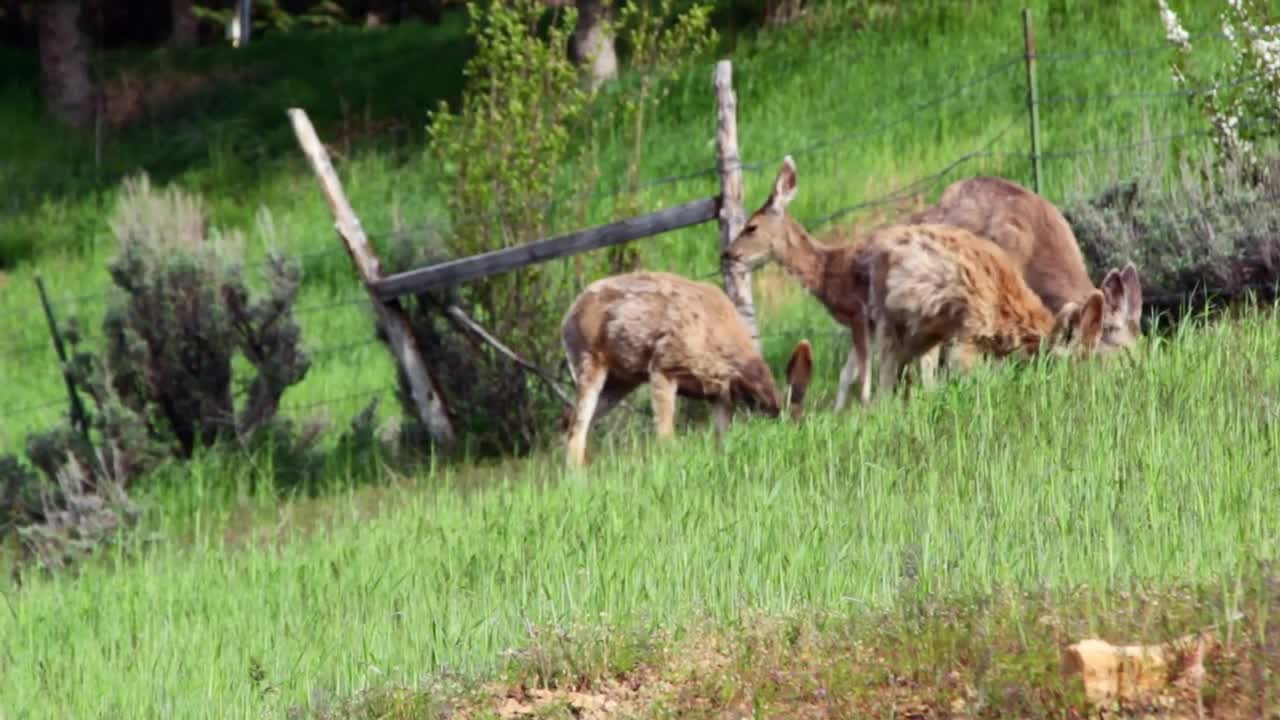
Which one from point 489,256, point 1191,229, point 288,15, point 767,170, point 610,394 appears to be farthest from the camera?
point 288,15

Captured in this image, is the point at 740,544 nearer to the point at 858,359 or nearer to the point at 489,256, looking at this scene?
the point at 858,359

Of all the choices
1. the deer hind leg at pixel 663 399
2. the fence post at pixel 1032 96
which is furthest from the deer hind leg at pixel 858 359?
the fence post at pixel 1032 96

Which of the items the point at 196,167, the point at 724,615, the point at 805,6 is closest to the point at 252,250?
the point at 196,167

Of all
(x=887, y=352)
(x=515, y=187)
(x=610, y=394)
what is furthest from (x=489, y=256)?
(x=887, y=352)

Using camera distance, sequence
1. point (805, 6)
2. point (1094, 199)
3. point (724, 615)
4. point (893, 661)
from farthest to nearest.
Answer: point (805, 6), point (1094, 199), point (724, 615), point (893, 661)

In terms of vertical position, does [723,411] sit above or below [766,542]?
below

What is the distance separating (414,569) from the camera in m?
9.59

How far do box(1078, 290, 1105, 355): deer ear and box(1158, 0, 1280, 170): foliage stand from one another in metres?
3.38

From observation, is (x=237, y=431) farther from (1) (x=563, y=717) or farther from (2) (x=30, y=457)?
(1) (x=563, y=717)

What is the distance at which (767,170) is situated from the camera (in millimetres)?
20453

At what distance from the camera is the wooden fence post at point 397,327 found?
51.3 ft

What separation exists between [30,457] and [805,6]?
13.4 m

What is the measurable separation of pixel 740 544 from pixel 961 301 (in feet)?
13.1

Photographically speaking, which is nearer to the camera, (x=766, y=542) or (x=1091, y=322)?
(x=766, y=542)
